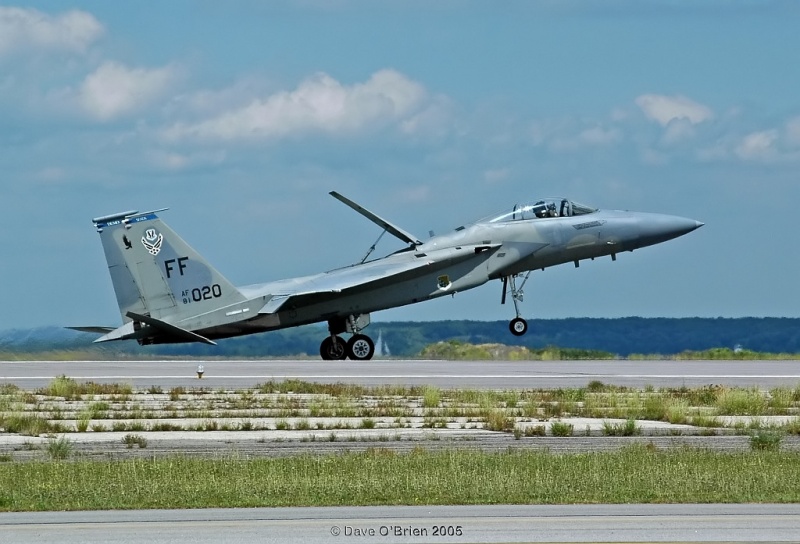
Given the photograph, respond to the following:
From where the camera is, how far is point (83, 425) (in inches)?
771

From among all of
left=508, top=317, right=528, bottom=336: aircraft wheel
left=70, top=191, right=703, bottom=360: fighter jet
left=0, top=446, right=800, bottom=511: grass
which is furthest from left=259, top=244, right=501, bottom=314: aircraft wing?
left=0, top=446, right=800, bottom=511: grass

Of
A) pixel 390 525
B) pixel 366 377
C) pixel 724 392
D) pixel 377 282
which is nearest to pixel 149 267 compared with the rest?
pixel 377 282

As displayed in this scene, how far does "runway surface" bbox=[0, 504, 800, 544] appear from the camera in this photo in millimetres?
9898

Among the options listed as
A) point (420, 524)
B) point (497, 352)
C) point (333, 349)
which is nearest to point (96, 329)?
point (333, 349)

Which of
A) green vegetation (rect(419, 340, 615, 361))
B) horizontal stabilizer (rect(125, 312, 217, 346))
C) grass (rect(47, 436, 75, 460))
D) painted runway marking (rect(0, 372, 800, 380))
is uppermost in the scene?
horizontal stabilizer (rect(125, 312, 217, 346))

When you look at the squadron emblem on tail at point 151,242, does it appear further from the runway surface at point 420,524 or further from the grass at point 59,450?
the runway surface at point 420,524

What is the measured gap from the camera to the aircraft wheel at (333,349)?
36750 millimetres

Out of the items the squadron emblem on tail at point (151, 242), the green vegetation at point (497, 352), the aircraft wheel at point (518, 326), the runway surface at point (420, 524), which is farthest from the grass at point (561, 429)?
the green vegetation at point (497, 352)

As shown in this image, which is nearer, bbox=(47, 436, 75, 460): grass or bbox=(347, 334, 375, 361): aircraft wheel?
bbox=(47, 436, 75, 460): grass

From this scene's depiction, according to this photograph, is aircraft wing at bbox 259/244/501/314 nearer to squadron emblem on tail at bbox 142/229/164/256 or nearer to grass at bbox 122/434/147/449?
squadron emblem on tail at bbox 142/229/164/256

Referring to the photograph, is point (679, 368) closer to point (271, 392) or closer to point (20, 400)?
point (271, 392)

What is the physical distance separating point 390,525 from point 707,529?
260 centimetres

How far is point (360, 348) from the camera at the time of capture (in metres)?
36.8

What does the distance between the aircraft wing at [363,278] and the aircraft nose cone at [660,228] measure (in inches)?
170
